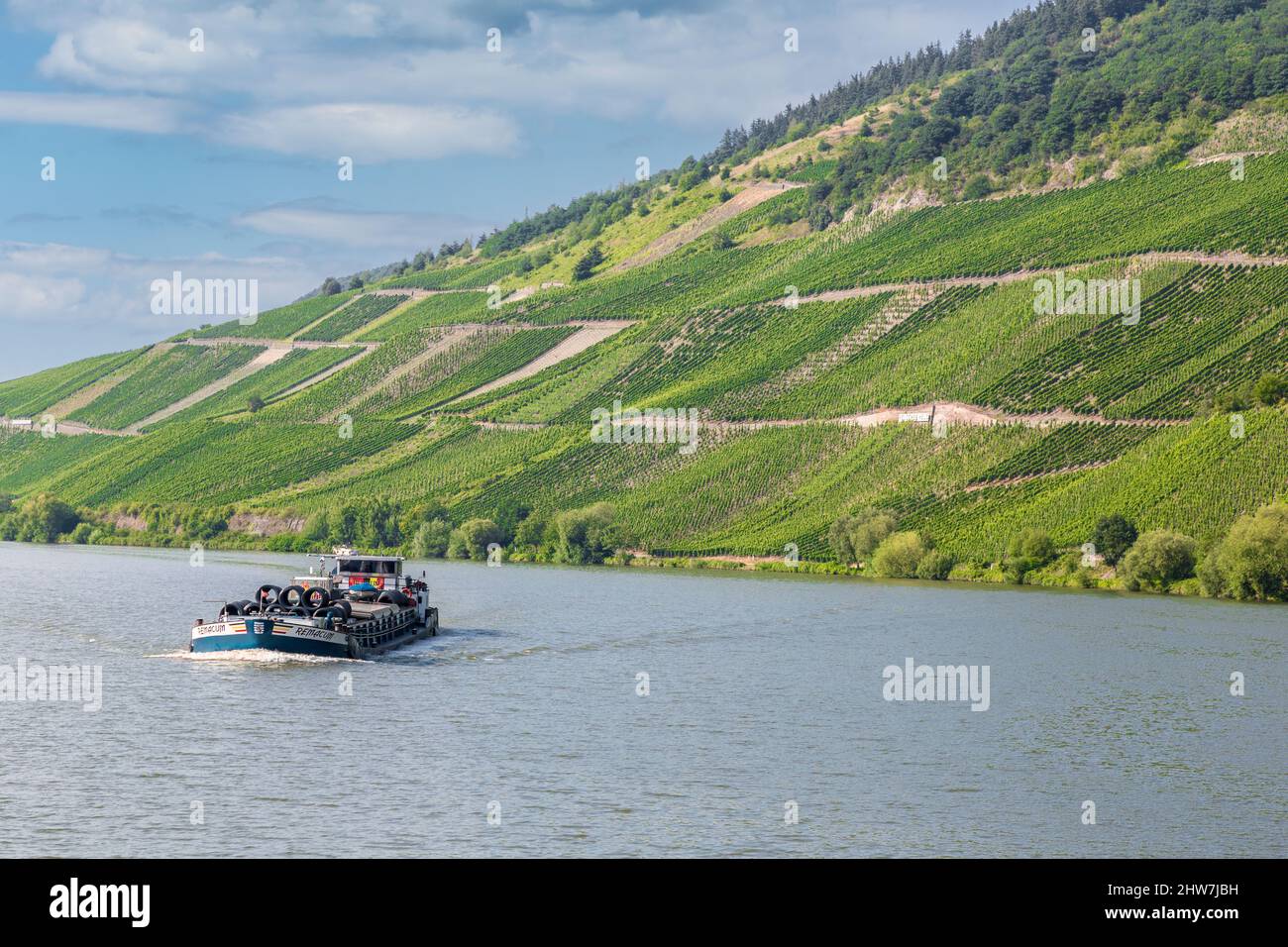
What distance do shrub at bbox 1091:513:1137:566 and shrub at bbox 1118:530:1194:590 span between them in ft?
17.6

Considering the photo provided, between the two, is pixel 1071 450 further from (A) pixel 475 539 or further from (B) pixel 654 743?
(B) pixel 654 743

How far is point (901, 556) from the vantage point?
410 ft

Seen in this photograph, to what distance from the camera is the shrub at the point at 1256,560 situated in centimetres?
10106

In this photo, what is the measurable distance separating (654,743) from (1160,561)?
230ft

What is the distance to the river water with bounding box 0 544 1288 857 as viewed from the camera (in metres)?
37.1

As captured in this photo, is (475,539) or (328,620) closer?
(328,620)

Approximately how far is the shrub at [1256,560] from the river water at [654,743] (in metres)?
17.4

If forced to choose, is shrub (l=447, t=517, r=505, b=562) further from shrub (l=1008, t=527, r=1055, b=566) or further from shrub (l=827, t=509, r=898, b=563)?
shrub (l=1008, t=527, r=1055, b=566)

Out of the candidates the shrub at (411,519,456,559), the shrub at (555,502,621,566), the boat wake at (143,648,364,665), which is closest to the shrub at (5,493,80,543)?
the shrub at (411,519,456,559)

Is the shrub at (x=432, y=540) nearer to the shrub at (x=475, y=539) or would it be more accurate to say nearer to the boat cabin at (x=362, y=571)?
the shrub at (x=475, y=539)

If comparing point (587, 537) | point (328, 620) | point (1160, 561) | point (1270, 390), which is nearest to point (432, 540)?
point (587, 537)
